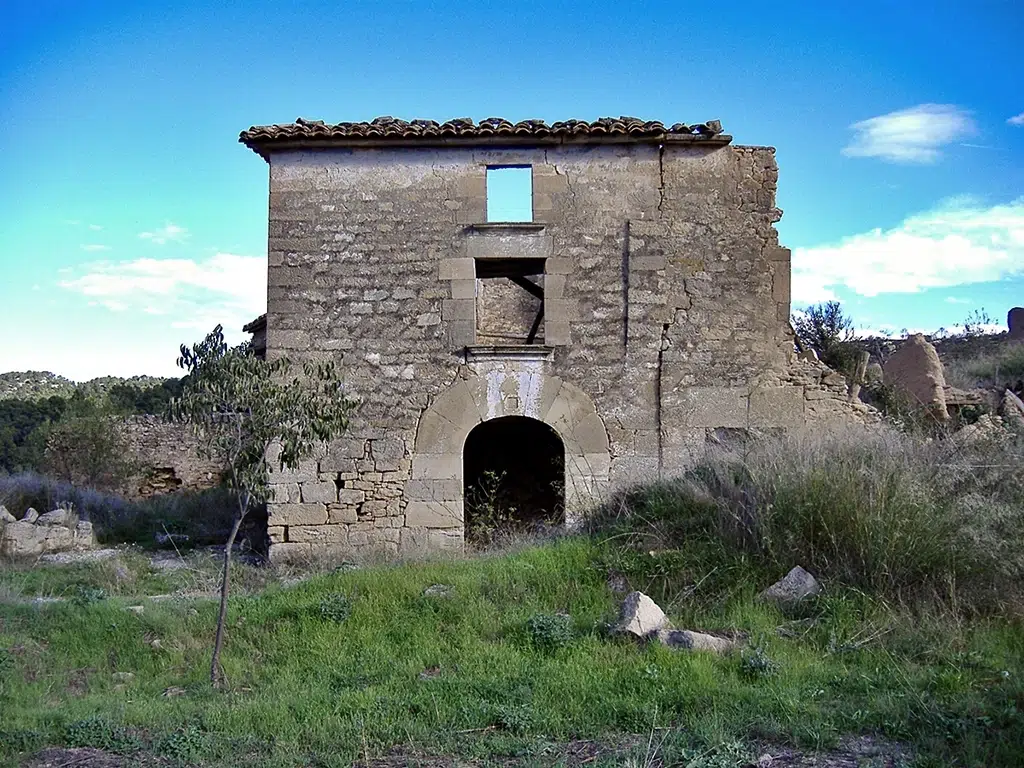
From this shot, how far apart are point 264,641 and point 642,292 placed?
19.8ft

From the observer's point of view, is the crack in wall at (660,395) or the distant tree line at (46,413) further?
the distant tree line at (46,413)

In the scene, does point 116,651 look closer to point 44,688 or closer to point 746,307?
point 44,688

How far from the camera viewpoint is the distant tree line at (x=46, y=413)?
60.3 feet

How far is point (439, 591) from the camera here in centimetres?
800

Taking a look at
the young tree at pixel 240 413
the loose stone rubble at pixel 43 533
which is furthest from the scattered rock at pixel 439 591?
the loose stone rubble at pixel 43 533

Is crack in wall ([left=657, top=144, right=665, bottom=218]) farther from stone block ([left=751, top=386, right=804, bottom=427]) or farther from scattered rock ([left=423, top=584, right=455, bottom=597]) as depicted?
scattered rock ([left=423, top=584, right=455, bottom=597])

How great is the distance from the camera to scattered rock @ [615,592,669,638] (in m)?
6.68

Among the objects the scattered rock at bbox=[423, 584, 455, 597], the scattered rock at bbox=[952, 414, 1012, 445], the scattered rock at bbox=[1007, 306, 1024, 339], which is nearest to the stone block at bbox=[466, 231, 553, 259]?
the scattered rock at bbox=[423, 584, 455, 597]

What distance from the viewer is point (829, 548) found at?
7.62 meters

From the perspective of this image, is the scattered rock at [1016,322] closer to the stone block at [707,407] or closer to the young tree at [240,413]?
the stone block at [707,407]

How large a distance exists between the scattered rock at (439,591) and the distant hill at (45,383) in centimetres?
2896

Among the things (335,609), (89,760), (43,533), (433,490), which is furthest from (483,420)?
(89,760)

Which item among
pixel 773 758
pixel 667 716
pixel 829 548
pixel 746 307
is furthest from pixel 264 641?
A: pixel 746 307

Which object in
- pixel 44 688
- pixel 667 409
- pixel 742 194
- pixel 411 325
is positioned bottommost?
pixel 44 688
